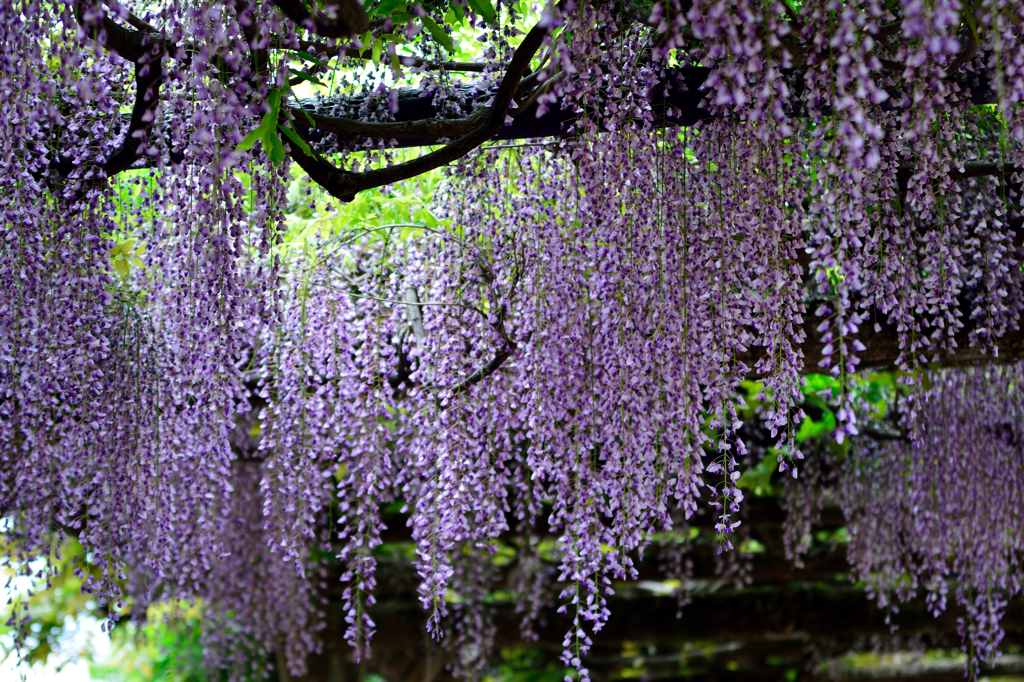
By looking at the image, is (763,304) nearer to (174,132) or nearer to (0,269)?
(174,132)

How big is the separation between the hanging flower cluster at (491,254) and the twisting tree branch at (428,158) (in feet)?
0.03

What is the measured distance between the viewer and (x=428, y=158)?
97.7 inches

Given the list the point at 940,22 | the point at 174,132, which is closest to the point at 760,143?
the point at 940,22

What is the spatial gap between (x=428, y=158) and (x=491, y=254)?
0.96m

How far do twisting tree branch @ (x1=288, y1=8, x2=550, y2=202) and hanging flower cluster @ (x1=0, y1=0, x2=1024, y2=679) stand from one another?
0.01 m

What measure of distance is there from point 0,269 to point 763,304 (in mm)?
2368

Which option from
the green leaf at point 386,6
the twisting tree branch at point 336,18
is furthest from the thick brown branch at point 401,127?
the twisting tree branch at point 336,18

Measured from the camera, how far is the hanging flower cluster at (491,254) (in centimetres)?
211

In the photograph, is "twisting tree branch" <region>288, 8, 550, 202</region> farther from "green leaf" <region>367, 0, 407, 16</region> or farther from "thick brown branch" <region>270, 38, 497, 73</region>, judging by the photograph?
"green leaf" <region>367, 0, 407, 16</region>

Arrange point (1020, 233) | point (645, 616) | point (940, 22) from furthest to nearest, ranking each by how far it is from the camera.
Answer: point (645, 616), point (1020, 233), point (940, 22)

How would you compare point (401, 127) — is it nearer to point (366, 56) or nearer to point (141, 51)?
point (366, 56)

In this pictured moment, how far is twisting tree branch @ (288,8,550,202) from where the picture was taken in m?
2.33

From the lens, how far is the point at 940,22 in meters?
1.48

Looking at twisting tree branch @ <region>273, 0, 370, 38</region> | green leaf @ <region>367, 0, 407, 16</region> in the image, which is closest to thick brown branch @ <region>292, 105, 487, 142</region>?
green leaf @ <region>367, 0, 407, 16</region>
